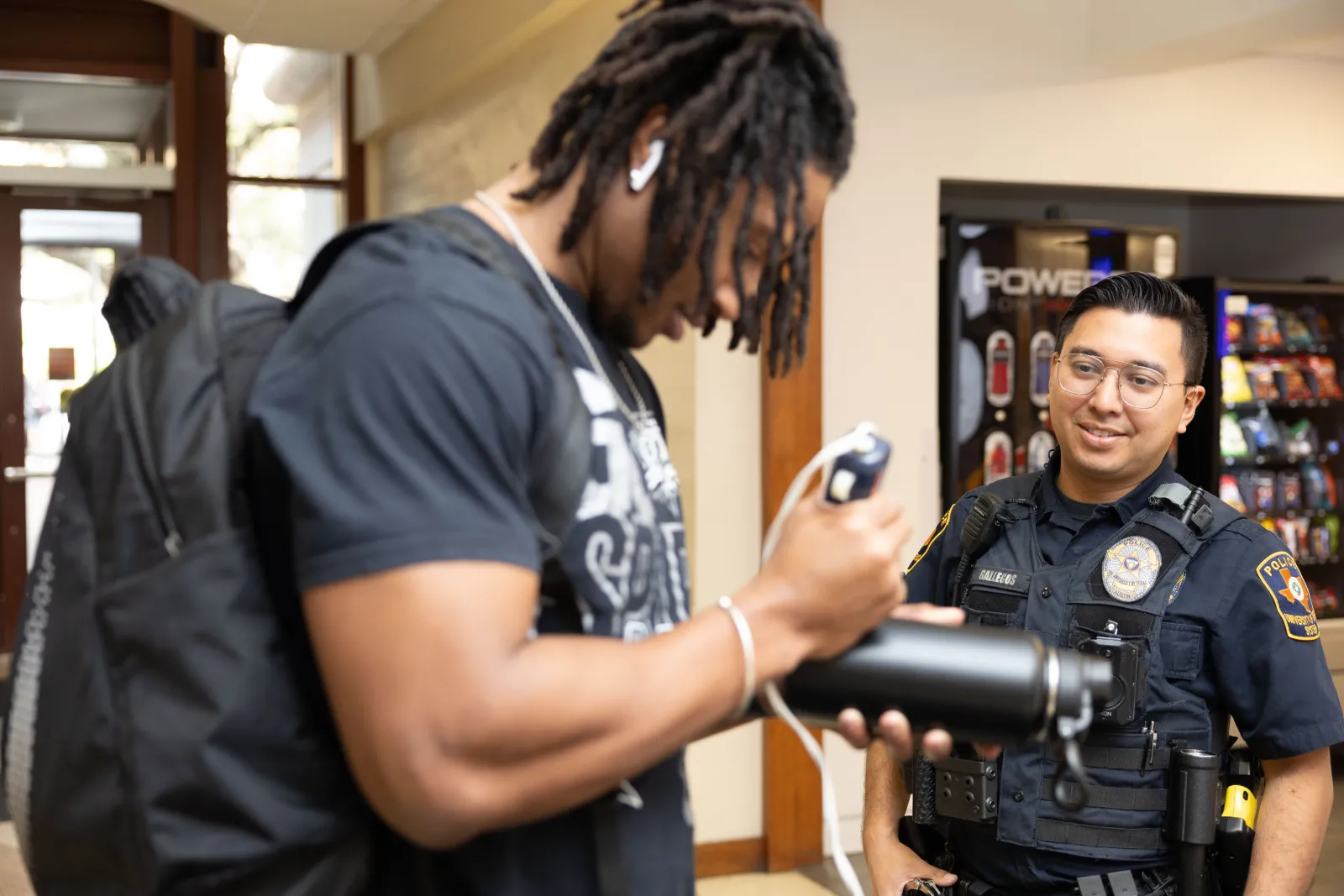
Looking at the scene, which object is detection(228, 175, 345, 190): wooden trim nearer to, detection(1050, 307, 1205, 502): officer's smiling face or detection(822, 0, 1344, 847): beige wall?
detection(822, 0, 1344, 847): beige wall

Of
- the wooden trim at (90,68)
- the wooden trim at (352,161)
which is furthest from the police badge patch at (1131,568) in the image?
the wooden trim at (90,68)

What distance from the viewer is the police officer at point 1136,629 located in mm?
1789

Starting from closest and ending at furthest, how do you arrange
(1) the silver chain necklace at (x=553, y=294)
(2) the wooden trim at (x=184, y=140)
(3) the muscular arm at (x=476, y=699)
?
(3) the muscular arm at (x=476, y=699), (1) the silver chain necklace at (x=553, y=294), (2) the wooden trim at (x=184, y=140)

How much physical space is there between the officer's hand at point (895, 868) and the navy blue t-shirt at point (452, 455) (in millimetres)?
1048

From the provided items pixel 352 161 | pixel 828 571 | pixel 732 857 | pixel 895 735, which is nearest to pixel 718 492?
pixel 732 857

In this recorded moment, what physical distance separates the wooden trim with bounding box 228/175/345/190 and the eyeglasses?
6819 mm

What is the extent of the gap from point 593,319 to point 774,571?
26 cm

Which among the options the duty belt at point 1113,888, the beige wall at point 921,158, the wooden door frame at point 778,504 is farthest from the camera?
the beige wall at point 921,158

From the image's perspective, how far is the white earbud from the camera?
37.6 inches

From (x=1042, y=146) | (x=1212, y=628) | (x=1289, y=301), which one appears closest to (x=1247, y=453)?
(x=1289, y=301)

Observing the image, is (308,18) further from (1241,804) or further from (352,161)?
(1241,804)

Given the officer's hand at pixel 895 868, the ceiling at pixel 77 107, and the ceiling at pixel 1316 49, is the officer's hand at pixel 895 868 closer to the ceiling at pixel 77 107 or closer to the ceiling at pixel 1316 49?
the ceiling at pixel 1316 49

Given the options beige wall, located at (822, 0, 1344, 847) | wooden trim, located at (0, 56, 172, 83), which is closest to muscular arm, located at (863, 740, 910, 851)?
beige wall, located at (822, 0, 1344, 847)

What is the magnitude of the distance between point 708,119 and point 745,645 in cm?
37
